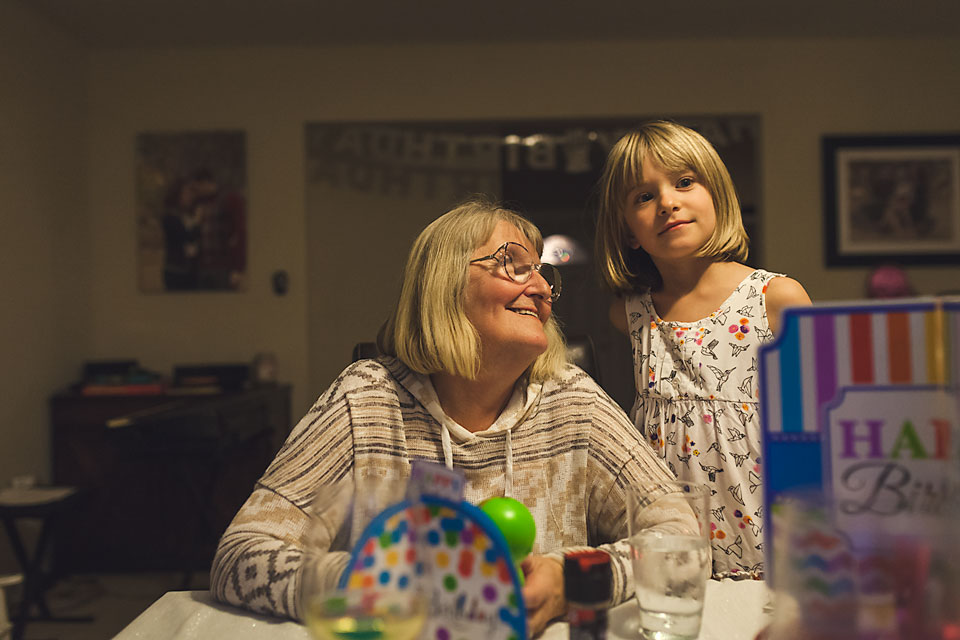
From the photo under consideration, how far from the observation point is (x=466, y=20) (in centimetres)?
417

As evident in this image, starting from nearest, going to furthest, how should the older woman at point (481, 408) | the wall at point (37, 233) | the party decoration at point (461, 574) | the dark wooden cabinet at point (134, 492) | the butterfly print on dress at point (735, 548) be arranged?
1. the party decoration at point (461, 574)
2. the older woman at point (481, 408)
3. the butterfly print on dress at point (735, 548)
4. the wall at point (37, 233)
5. the dark wooden cabinet at point (134, 492)

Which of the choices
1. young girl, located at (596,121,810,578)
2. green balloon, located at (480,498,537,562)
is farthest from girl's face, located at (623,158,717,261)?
green balloon, located at (480,498,537,562)

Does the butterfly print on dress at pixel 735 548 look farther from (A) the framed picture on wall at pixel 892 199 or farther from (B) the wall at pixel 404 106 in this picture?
(A) the framed picture on wall at pixel 892 199

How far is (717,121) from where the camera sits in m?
4.59

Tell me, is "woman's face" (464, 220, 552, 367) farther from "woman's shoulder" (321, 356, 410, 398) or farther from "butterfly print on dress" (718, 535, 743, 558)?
"butterfly print on dress" (718, 535, 743, 558)

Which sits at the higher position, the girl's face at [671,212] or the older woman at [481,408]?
the girl's face at [671,212]

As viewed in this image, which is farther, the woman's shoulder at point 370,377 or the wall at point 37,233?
the wall at point 37,233

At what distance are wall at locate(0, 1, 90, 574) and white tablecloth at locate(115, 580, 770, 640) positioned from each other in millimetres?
3248

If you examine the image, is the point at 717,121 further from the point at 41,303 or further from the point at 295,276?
the point at 41,303

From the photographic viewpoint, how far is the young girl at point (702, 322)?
4.96 ft

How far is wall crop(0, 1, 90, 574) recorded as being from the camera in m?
3.65

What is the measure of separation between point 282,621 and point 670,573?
47 centimetres

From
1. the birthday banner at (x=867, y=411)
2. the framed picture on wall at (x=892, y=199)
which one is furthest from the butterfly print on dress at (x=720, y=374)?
the framed picture on wall at (x=892, y=199)

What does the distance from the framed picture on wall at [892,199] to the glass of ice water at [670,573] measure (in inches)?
166
